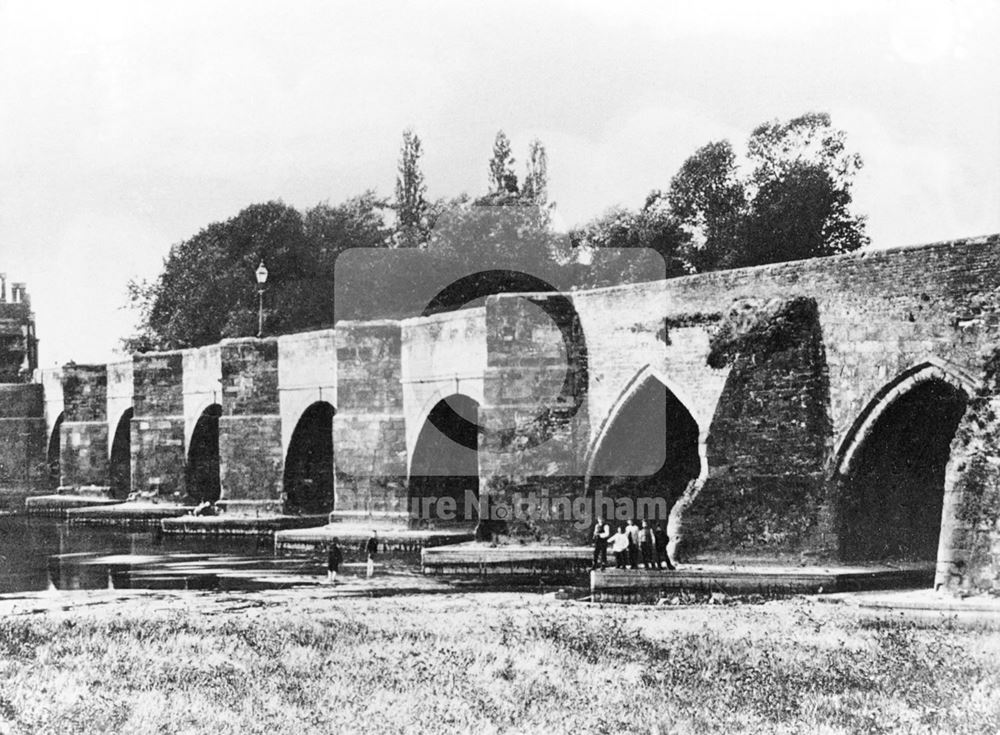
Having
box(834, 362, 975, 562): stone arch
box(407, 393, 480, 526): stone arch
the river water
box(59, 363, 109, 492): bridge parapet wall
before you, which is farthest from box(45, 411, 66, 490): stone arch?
box(834, 362, 975, 562): stone arch

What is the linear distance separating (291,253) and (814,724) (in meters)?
43.6

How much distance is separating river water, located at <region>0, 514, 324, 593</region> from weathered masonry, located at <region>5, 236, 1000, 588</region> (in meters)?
Answer: 2.47

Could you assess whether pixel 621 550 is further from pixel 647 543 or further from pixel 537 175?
pixel 537 175

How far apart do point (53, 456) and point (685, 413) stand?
32194 mm

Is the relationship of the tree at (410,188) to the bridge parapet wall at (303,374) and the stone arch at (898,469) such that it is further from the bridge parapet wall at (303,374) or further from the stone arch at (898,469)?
the stone arch at (898,469)

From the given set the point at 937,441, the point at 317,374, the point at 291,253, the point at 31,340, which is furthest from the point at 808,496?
the point at 31,340

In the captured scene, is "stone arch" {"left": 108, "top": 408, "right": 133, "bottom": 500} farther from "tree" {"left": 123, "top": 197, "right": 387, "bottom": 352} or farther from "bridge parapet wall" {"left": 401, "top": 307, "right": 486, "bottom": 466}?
"bridge parapet wall" {"left": 401, "top": 307, "right": 486, "bottom": 466}

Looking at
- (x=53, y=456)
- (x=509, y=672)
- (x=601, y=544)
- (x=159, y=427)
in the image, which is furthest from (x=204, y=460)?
(x=509, y=672)

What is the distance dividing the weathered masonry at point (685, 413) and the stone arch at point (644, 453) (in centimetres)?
3

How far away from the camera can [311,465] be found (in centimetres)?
3344

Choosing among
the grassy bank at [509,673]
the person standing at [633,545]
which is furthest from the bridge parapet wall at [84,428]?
the grassy bank at [509,673]

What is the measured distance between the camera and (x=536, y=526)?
76.3ft

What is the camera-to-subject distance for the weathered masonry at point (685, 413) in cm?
1781

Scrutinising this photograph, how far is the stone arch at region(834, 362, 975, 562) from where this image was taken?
61.0 ft
